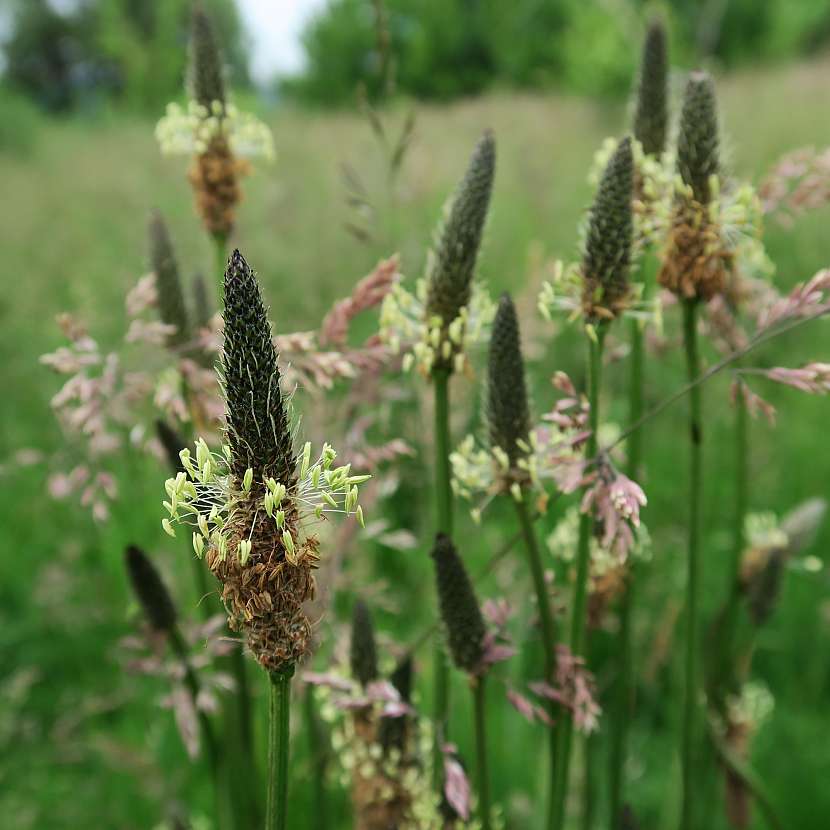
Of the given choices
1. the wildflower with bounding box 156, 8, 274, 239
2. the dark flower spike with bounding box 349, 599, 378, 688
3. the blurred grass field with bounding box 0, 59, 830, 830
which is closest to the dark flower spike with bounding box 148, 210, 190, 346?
the wildflower with bounding box 156, 8, 274, 239

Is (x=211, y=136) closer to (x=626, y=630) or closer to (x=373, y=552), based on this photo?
(x=626, y=630)

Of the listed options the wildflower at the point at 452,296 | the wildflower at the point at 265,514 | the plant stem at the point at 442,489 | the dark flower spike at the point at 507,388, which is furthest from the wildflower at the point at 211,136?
the wildflower at the point at 265,514

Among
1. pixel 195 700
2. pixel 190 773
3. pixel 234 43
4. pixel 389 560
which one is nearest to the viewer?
pixel 195 700

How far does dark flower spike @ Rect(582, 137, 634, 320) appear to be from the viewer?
125 cm

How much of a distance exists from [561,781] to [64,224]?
10.4m

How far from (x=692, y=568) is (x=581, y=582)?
0.35m

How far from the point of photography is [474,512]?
129 centimetres

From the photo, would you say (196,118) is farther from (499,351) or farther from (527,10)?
(527,10)

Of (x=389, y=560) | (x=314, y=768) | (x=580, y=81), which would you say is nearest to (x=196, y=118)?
(x=314, y=768)

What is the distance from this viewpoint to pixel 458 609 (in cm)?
133

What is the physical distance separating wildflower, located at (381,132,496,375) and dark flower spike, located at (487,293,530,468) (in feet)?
0.40

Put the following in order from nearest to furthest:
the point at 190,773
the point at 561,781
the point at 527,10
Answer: the point at 561,781
the point at 190,773
the point at 527,10

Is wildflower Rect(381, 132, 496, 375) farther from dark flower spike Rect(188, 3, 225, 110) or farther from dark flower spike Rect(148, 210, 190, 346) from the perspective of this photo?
dark flower spike Rect(188, 3, 225, 110)

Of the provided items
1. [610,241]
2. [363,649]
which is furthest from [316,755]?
[610,241]
